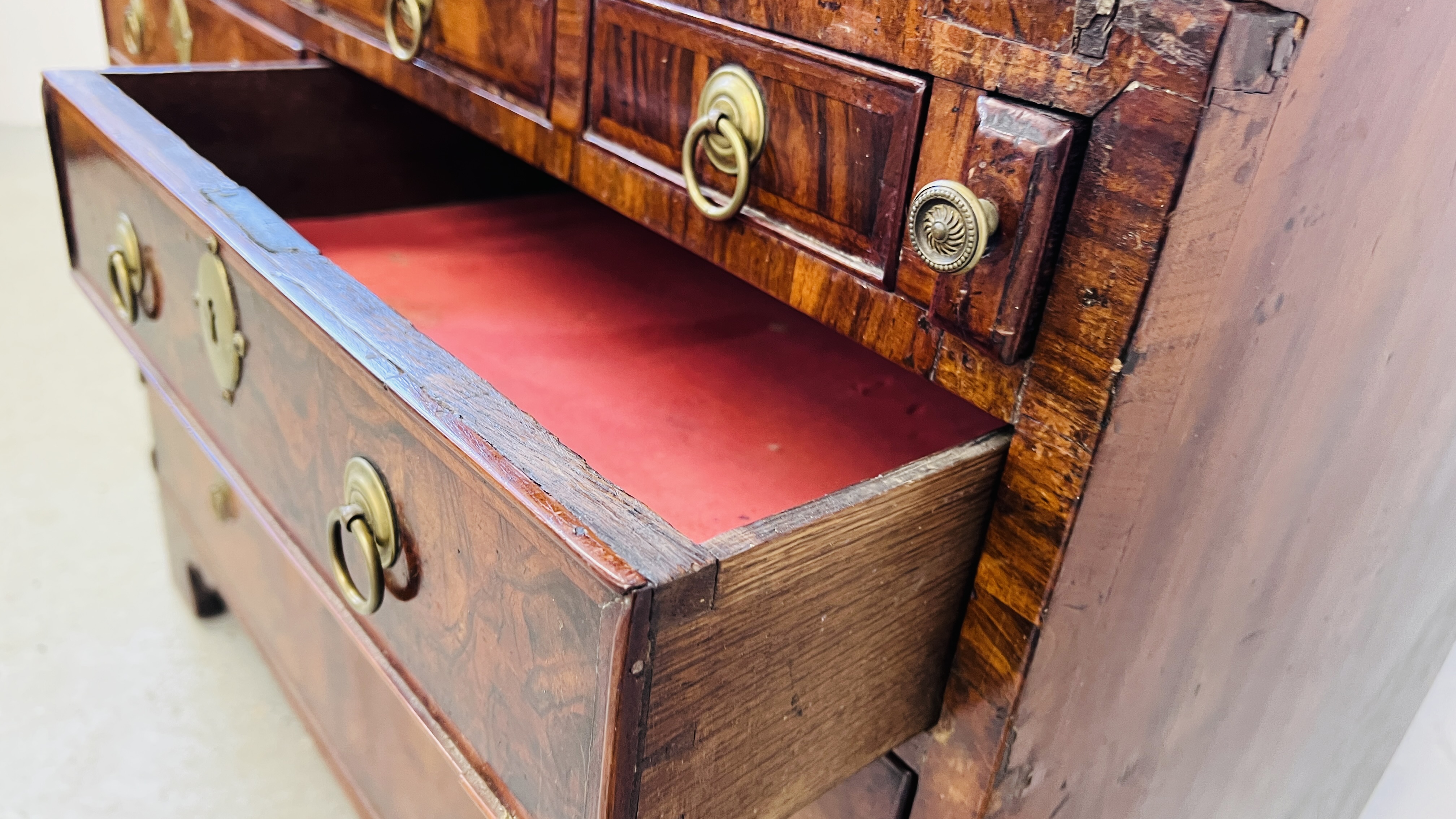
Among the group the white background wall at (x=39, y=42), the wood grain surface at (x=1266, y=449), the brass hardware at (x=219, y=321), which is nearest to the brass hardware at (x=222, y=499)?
the brass hardware at (x=219, y=321)

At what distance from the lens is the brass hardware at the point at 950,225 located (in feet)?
1.24

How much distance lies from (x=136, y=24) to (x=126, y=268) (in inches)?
23.5

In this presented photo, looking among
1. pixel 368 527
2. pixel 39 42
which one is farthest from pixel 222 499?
pixel 39 42

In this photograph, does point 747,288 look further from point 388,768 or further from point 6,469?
point 6,469

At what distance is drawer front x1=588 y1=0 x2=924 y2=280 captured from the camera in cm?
42

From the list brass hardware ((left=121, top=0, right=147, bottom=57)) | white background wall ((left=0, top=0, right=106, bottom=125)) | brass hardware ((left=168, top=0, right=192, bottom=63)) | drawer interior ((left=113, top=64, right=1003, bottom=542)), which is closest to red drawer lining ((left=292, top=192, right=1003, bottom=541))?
drawer interior ((left=113, top=64, right=1003, bottom=542))

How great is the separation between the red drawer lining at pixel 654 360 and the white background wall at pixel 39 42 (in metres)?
2.10

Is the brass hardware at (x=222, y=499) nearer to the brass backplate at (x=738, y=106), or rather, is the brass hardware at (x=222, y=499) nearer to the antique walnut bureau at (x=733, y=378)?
the antique walnut bureau at (x=733, y=378)

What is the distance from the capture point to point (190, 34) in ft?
3.45

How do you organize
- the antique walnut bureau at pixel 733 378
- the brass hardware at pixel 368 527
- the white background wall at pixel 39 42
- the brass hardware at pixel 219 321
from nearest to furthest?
1. the antique walnut bureau at pixel 733 378
2. the brass hardware at pixel 368 527
3. the brass hardware at pixel 219 321
4. the white background wall at pixel 39 42

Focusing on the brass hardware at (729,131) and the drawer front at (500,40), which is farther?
the drawer front at (500,40)

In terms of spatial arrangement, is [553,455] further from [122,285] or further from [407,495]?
[122,285]

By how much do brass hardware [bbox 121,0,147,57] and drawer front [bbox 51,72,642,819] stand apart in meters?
0.56

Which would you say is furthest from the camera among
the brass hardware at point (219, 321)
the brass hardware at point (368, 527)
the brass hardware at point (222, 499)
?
the brass hardware at point (222, 499)
